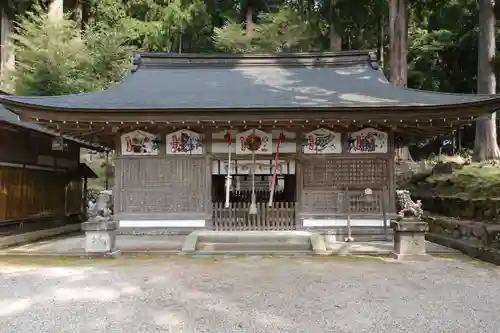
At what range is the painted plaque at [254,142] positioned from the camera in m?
10.1

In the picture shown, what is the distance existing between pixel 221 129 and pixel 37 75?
12282 millimetres

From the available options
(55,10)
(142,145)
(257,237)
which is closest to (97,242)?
(142,145)

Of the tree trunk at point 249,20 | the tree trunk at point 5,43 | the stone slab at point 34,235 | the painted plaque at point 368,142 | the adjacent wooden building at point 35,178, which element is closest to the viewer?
the stone slab at point 34,235

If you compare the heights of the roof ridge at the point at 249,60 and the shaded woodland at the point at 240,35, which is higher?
the shaded woodland at the point at 240,35

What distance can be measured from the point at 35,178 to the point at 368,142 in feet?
28.7

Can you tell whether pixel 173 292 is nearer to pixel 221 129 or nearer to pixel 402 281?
pixel 402 281

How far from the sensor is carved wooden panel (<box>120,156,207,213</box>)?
985 centimetres

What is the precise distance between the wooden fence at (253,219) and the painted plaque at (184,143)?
4.71 ft

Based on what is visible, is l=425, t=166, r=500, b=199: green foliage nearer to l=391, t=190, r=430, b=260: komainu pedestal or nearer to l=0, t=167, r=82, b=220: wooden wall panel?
l=391, t=190, r=430, b=260: komainu pedestal

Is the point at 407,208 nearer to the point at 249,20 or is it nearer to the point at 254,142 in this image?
the point at 254,142

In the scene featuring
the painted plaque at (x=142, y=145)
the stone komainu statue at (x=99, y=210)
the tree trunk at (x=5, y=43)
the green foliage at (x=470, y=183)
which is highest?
the tree trunk at (x=5, y=43)

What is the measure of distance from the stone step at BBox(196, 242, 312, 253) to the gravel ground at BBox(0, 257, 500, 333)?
3.86ft

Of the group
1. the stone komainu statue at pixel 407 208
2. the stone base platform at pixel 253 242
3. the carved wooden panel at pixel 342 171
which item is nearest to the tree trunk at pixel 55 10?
the stone base platform at pixel 253 242

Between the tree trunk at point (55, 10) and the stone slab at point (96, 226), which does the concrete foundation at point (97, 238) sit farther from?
the tree trunk at point (55, 10)
